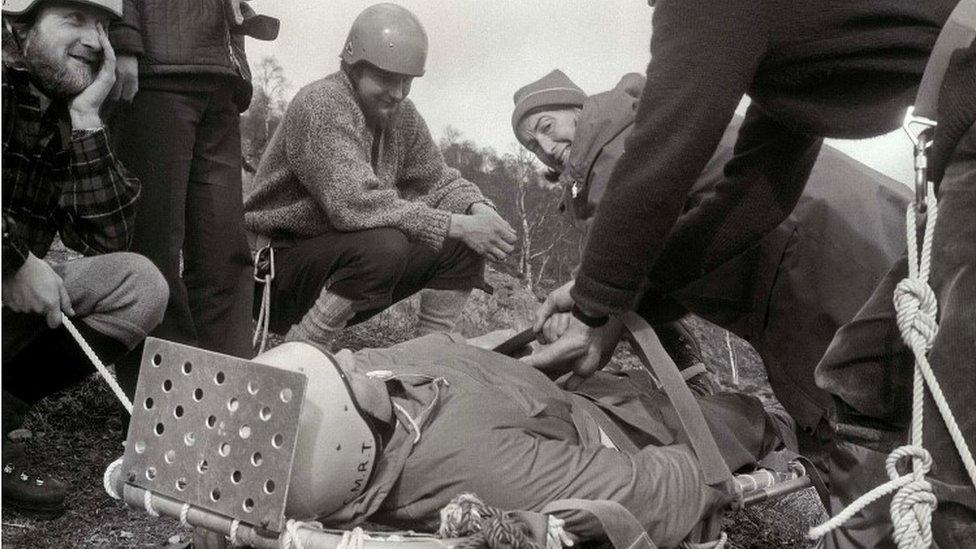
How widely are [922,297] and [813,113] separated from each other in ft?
1.33

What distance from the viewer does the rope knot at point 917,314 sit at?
1.07 metres

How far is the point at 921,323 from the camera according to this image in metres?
1.07

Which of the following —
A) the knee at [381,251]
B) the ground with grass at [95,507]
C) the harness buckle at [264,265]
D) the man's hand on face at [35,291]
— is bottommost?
the ground with grass at [95,507]

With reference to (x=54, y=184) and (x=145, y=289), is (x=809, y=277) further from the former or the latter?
(x=54, y=184)

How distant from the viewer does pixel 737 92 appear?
1305 millimetres

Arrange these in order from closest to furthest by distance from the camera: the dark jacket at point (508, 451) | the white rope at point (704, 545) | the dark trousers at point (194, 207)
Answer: the dark jacket at point (508, 451) → the white rope at point (704, 545) → the dark trousers at point (194, 207)

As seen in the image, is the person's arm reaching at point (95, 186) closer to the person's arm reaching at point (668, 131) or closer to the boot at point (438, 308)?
the person's arm reaching at point (668, 131)

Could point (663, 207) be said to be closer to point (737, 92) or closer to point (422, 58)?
point (737, 92)

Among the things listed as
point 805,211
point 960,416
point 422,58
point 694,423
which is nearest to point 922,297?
point 960,416

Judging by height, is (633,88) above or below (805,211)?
above

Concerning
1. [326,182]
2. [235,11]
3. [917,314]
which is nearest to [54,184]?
[235,11]

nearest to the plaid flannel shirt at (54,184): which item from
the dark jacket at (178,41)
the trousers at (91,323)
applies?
the trousers at (91,323)

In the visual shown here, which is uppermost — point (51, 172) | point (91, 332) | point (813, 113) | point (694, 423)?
point (813, 113)

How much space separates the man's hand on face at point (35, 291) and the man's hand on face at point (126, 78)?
0.61 metres
